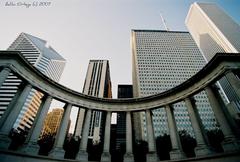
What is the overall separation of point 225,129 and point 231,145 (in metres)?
2.68

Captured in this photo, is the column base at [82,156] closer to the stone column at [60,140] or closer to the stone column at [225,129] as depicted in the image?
the stone column at [60,140]

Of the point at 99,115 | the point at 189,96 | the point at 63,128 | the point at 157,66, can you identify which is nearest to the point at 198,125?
the point at 189,96

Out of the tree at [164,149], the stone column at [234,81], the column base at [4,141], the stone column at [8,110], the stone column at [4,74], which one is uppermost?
the stone column at [4,74]

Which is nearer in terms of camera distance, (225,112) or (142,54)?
(225,112)

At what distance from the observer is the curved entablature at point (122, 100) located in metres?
27.1

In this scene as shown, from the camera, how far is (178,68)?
187m

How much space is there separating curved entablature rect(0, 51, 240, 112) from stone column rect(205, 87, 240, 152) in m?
3.02

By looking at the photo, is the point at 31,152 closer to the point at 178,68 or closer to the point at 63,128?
the point at 63,128

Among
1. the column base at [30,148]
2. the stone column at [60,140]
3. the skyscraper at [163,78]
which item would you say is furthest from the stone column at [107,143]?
the skyscraper at [163,78]

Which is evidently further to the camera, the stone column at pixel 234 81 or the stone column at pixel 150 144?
the stone column at pixel 150 144

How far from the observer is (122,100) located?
3931cm

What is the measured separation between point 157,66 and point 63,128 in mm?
167947

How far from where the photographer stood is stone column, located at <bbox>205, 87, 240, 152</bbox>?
73.6 ft

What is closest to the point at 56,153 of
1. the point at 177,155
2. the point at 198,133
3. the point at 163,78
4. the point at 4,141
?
the point at 4,141
